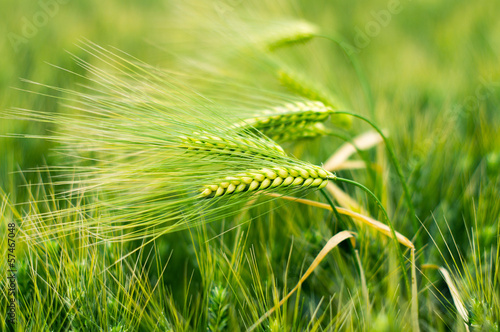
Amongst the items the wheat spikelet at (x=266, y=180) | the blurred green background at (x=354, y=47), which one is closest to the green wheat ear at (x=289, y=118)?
the wheat spikelet at (x=266, y=180)

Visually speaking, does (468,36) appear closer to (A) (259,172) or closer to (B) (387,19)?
(B) (387,19)

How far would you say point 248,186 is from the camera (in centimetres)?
60

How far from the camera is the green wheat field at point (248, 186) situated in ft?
2.03

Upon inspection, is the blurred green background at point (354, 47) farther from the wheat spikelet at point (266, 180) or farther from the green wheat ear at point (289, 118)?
the wheat spikelet at point (266, 180)

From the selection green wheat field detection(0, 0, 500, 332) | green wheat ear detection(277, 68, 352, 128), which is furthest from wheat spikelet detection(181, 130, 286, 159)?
green wheat ear detection(277, 68, 352, 128)

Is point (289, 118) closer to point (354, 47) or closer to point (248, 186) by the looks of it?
point (248, 186)

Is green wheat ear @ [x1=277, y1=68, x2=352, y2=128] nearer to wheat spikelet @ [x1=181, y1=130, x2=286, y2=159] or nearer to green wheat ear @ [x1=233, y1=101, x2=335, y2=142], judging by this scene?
green wheat ear @ [x1=233, y1=101, x2=335, y2=142]

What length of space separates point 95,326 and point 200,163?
1.00 feet

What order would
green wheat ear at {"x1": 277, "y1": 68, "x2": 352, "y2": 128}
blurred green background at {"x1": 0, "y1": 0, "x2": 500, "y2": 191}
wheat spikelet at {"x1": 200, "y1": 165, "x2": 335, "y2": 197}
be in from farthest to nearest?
blurred green background at {"x1": 0, "y1": 0, "x2": 500, "y2": 191}, green wheat ear at {"x1": 277, "y1": 68, "x2": 352, "y2": 128}, wheat spikelet at {"x1": 200, "y1": 165, "x2": 335, "y2": 197}

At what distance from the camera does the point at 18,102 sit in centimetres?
107

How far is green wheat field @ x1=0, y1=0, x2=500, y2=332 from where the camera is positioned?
2.03 feet

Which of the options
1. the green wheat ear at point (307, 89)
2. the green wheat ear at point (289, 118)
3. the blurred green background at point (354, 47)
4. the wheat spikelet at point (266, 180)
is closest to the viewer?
the wheat spikelet at point (266, 180)

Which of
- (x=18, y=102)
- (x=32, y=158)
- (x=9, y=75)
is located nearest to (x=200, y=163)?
(x=32, y=158)

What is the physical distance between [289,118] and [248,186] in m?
0.18
